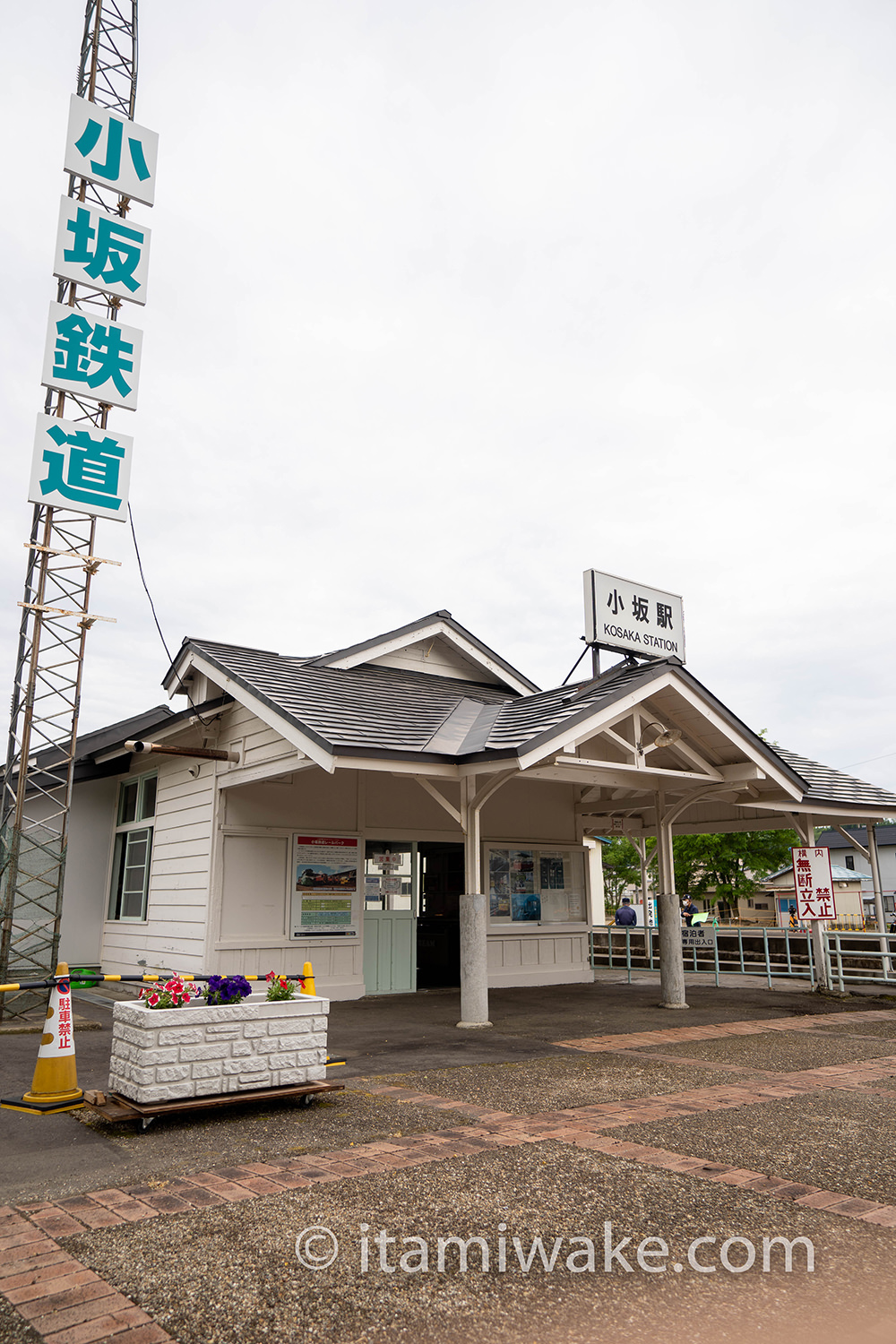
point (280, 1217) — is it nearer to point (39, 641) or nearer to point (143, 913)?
point (39, 641)

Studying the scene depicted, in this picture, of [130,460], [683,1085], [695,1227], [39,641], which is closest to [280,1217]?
[695,1227]

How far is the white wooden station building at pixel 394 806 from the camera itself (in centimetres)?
1033

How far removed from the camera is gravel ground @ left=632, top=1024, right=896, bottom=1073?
27.5 feet

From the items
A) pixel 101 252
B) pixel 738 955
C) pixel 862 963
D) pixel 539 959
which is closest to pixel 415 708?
pixel 539 959

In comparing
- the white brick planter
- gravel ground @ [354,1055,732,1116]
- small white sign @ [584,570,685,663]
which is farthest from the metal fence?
the white brick planter

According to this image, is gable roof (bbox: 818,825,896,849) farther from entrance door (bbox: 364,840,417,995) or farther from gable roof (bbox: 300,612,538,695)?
entrance door (bbox: 364,840,417,995)

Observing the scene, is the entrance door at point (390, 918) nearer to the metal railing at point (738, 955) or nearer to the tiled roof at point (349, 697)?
the tiled roof at point (349, 697)

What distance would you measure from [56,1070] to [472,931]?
4872 mm

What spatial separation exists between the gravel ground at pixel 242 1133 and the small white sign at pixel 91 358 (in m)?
9.78

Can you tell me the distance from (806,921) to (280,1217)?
13227mm

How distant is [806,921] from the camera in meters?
15.2

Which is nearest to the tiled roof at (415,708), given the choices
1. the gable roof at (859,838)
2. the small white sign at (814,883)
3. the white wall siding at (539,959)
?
the small white sign at (814,883)

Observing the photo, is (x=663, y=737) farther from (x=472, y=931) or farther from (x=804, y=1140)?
(x=804, y=1140)

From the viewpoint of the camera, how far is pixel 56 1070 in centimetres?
643
